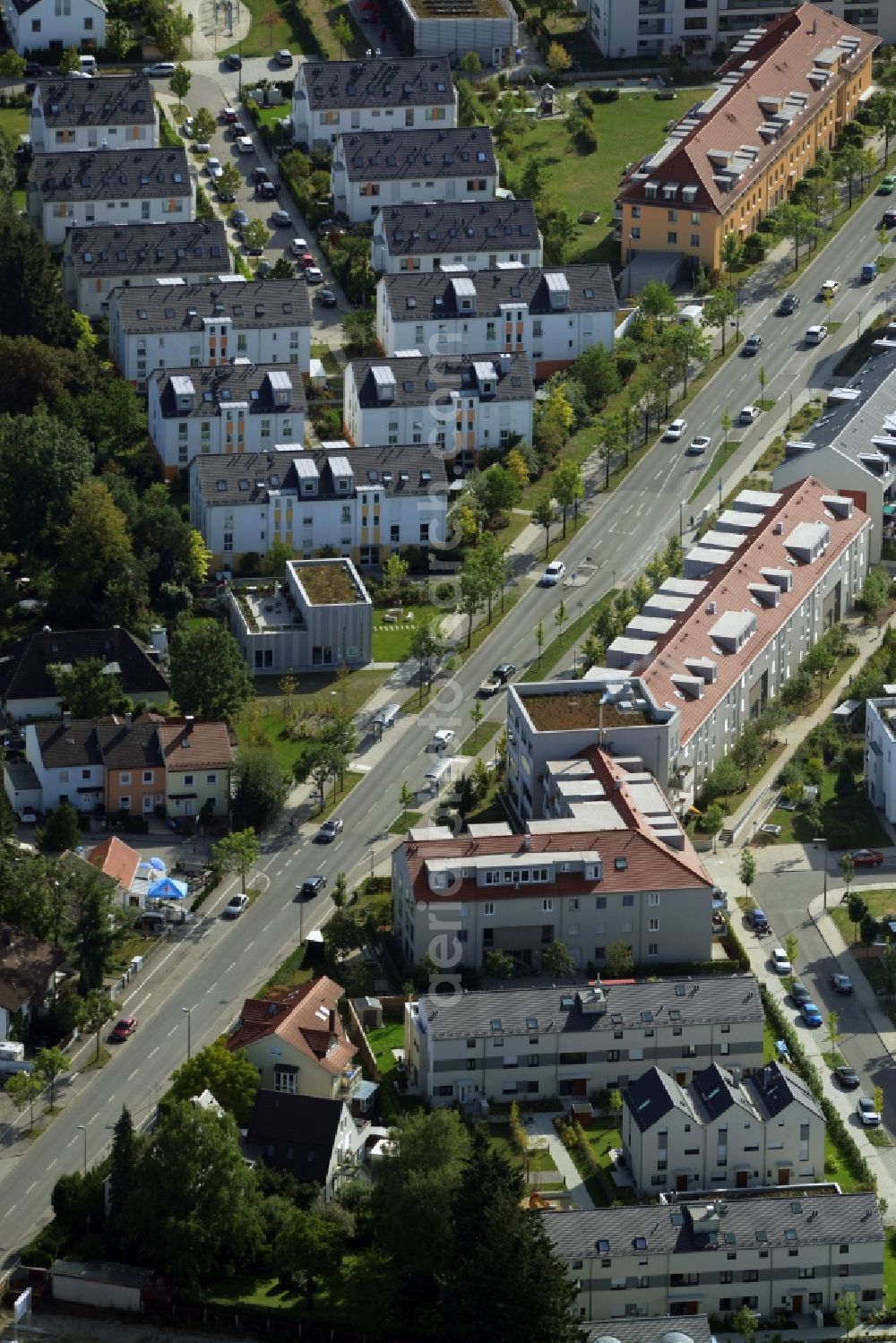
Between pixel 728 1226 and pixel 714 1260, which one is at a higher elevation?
pixel 728 1226

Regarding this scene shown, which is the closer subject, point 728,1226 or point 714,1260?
point 714,1260

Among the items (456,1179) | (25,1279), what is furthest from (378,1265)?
(25,1279)

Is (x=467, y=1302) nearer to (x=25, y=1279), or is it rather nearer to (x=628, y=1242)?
(x=628, y=1242)
